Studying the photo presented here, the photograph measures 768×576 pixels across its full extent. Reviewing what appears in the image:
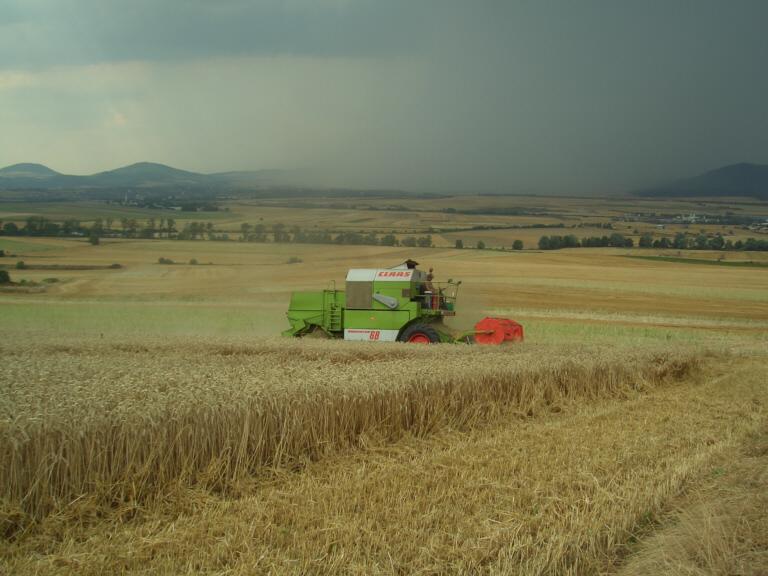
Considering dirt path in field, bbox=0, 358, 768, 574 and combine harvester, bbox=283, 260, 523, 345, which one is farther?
combine harvester, bbox=283, 260, 523, 345

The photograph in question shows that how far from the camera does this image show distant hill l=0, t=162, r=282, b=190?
9819 cm

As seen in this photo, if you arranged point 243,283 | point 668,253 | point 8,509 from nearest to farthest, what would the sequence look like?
point 8,509
point 243,283
point 668,253

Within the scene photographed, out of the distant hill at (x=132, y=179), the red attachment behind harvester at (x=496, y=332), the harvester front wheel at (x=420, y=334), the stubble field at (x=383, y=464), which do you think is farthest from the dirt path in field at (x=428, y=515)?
the distant hill at (x=132, y=179)

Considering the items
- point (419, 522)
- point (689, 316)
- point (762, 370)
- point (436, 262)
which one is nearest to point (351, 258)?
point (436, 262)

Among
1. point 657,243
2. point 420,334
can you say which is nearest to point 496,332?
point 420,334

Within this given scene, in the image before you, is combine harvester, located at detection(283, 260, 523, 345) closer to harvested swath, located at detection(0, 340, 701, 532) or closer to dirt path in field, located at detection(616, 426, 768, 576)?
harvested swath, located at detection(0, 340, 701, 532)

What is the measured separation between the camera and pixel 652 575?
489 centimetres

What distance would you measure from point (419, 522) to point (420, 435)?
299 centimetres

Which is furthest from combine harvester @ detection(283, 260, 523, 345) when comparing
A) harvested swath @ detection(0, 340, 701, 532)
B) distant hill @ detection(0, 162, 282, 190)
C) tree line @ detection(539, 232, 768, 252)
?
distant hill @ detection(0, 162, 282, 190)

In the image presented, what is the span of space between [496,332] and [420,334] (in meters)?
1.94

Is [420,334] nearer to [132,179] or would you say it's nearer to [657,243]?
[657,243]

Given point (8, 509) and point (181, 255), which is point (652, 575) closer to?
point (8, 509)

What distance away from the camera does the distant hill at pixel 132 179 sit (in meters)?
98.2

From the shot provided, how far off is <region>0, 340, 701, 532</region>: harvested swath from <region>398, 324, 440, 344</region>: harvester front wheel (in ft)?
16.6
